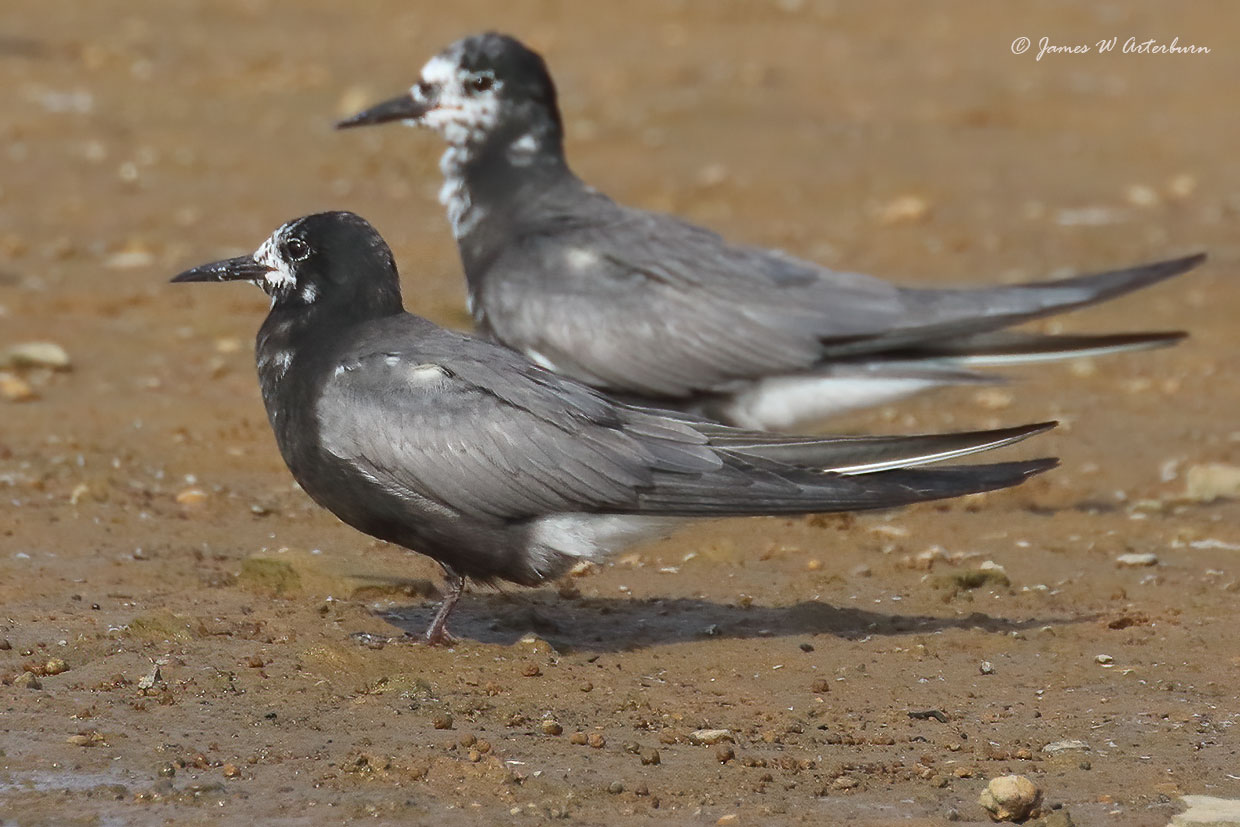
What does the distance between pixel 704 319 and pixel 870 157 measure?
624 centimetres

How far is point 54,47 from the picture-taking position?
14703mm

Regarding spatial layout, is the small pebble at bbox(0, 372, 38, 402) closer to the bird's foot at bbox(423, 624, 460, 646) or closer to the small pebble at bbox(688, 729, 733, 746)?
the bird's foot at bbox(423, 624, 460, 646)

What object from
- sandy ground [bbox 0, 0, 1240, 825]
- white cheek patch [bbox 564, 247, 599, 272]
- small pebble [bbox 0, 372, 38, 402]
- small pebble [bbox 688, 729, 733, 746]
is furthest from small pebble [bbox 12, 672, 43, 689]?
small pebble [bbox 0, 372, 38, 402]

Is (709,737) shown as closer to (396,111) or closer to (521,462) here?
(521,462)

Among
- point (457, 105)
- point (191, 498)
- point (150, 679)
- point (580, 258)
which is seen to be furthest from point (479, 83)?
point (150, 679)

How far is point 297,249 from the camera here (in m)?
5.59

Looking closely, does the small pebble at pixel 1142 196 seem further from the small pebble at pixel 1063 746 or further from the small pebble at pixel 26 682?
the small pebble at pixel 26 682

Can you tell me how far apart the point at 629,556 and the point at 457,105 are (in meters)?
2.27

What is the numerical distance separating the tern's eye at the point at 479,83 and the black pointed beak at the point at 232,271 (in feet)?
6.87

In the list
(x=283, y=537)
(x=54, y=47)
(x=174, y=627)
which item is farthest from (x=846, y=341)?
(x=54, y=47)

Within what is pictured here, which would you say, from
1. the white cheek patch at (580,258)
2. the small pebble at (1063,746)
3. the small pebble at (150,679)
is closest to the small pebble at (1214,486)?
the white cheek patch at (580,258)

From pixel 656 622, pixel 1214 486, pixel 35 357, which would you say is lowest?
pixel 656 622

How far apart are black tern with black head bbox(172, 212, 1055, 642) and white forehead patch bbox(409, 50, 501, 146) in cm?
234

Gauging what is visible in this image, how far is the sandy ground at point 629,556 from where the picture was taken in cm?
441
